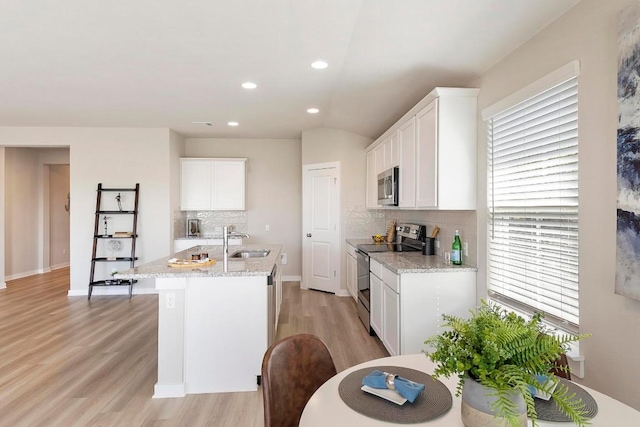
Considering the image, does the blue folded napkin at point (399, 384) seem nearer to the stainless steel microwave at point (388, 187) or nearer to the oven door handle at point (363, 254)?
the oven door handle at point (363, 254)

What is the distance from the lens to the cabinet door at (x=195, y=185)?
613cm

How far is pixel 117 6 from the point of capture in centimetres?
229

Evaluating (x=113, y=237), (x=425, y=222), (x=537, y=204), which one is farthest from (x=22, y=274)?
(x=537, y=204)

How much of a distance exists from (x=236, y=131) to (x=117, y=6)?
3.70 m

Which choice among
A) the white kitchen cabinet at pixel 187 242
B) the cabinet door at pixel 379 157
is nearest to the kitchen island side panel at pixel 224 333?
the cabinet door at pixel 379 157

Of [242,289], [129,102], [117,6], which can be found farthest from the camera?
[129,102]

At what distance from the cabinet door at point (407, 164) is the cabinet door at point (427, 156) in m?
0.11

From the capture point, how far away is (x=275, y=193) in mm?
6605

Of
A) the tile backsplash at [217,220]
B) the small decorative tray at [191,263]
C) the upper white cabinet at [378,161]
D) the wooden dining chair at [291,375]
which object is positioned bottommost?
the wooden dining chair at [291,375]

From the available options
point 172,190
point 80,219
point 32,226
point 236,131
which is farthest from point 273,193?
point 32,226

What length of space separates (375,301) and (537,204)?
6.11 feet

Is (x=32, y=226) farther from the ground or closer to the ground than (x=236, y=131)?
closer to the ground

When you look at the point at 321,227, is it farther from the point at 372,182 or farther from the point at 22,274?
the point at 22,274

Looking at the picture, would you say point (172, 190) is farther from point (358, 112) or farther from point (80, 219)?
point (358, 112)
